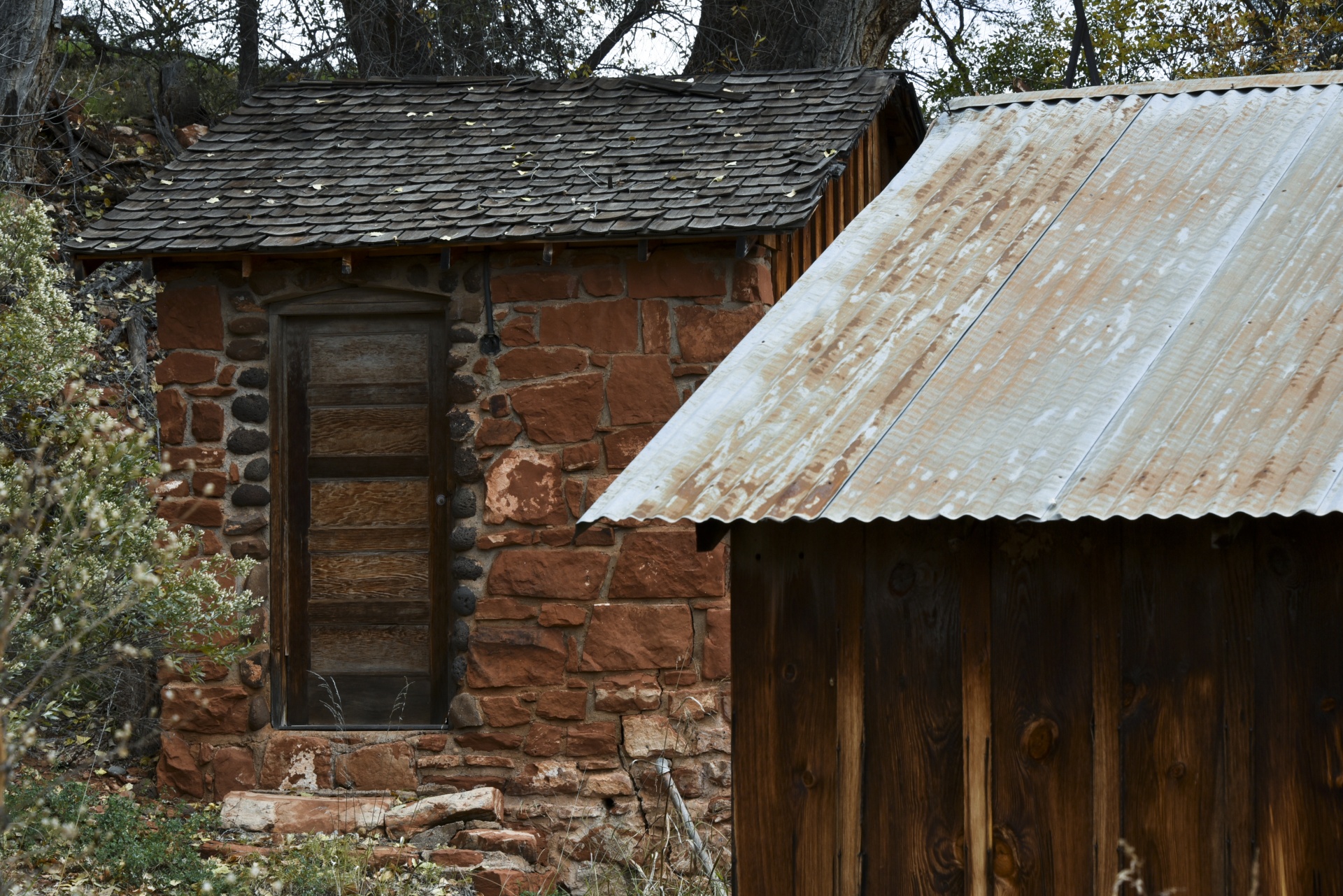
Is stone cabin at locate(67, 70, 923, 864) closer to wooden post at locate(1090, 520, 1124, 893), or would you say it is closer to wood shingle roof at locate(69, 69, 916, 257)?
wood shingle roof at locate(69, 69, 916, 257)

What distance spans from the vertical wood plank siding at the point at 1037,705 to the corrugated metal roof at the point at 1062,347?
0.87 ft

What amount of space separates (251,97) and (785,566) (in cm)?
588

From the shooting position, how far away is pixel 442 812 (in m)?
6.26

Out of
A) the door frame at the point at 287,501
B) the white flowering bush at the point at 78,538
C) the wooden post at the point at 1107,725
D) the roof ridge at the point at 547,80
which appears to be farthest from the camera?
the roof ridge at the point at 547,80

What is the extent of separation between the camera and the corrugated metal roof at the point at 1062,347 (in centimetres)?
312

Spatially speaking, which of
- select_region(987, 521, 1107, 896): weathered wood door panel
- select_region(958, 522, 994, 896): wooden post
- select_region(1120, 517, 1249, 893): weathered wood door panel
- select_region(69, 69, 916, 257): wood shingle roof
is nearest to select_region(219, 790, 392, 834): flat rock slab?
select_region(69, 69, 916, 257): wood shingle roof

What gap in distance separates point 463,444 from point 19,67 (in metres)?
5.25

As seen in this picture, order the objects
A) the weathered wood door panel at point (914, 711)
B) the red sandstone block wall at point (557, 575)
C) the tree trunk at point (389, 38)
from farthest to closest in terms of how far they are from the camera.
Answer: the tree trunk at point (389, 38), the red sandstone block wall at point (557, 575), the weathered wood door panel at point (914, 711)

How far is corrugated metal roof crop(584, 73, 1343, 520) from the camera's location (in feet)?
10.2

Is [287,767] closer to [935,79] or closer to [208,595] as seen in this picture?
[208,595]

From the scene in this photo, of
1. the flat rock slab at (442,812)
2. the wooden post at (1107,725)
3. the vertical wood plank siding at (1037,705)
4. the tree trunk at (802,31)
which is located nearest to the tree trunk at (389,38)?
the tree trunk at (802,31)

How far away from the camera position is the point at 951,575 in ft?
11.5

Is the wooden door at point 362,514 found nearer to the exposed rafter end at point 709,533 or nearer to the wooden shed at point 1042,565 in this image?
the wooden shed at point 1042,565

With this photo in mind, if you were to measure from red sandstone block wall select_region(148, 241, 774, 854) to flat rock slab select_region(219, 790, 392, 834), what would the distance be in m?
0.21
